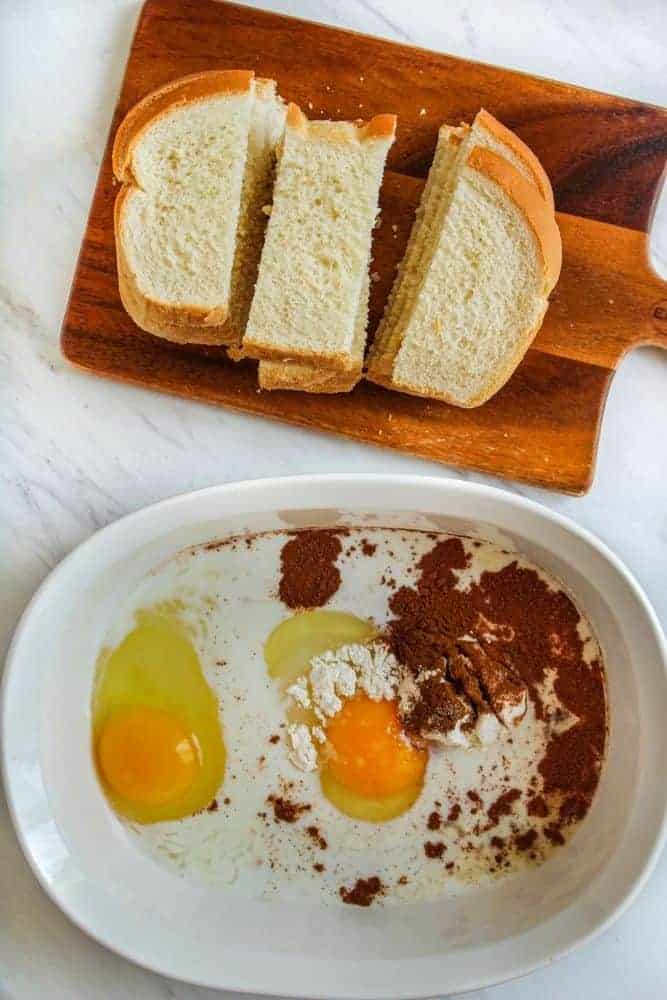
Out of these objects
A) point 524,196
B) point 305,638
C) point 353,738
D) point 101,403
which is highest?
point 524,196

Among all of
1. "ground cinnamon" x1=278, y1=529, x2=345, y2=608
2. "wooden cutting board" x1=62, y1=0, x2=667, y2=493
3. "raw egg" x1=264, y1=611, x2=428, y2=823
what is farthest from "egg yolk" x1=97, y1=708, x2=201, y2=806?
"wooden cutting board" x1=62, y1=0, x2=667, y2=493

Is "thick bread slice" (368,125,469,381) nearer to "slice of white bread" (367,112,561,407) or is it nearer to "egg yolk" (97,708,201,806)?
"slice of white bread" (367,112,561,407)

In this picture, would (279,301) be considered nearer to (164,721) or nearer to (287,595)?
(287,595)

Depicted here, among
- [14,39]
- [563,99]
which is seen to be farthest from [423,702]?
[14,39]

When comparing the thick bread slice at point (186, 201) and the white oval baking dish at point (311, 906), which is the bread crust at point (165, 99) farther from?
the white oval baking dish at point (311, 906)

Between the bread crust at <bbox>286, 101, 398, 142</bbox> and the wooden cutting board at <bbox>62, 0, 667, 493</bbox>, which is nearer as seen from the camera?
the bread crust at <bbox>286, 101, 398, 142</bbox>

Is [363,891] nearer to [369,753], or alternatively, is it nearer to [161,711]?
[369,753]

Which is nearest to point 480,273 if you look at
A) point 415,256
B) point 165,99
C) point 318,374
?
point 415,256

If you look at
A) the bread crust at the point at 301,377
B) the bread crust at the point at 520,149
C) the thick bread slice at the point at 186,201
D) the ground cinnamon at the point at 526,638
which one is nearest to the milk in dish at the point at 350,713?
the ground cinnamon at the point at 526,638
